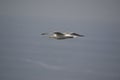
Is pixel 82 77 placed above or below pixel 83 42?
below

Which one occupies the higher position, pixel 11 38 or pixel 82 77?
A: pixel 11 38

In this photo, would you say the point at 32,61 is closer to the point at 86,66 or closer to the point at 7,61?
the point at 7,61

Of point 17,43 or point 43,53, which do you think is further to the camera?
point 17,43

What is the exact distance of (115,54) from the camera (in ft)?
140

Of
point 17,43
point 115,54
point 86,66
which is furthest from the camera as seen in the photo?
point 17,43

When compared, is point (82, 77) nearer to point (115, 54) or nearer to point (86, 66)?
point (86, 66)

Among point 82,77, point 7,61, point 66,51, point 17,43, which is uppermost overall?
point 17,43

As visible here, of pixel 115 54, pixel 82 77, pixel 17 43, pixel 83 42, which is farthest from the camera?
pixel 83 42

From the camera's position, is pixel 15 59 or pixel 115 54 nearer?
pixel 15 59

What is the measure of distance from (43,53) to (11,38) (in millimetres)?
12456

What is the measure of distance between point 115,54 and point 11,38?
18.3m

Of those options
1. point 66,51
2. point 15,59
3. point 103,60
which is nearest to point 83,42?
point 66,51

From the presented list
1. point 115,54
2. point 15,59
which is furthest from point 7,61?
point 115,54

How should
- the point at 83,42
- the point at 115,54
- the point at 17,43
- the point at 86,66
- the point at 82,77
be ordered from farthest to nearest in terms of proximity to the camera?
the point at 83,42
the point at 17,43
the point at 115,54
the point at 86,66
the point at 82,77
